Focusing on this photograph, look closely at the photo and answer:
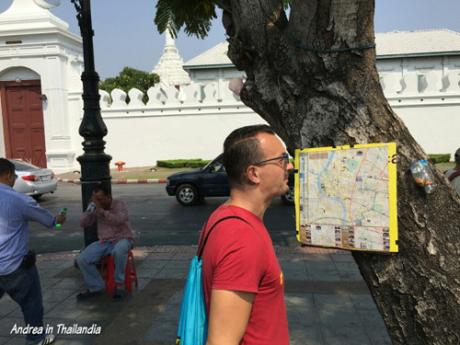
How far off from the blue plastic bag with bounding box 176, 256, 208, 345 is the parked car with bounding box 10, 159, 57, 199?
1231 cm

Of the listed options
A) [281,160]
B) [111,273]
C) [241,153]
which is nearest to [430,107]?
[111,273]

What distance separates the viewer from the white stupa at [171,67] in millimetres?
44469

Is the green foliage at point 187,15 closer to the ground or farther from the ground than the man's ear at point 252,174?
farther from the ground

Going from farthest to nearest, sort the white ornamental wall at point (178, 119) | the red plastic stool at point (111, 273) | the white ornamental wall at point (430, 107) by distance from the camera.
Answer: the white ornamental wall at point (178, 119) < the white ornamental wall at point (430, 107) < the red plastic stool at point (111, 273)

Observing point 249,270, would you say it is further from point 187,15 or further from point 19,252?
point 187,15

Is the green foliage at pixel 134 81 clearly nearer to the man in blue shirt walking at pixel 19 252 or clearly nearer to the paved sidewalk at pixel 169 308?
the paved sidewalk at pixel 169 308

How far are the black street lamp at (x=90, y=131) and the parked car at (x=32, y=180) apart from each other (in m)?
7.60

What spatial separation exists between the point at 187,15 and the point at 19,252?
472 cm

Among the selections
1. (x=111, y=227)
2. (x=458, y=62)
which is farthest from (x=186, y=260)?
(x=458, y=62)

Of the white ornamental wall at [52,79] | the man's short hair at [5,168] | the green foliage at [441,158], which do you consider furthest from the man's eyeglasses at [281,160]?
the white ornamental wall at [52,79]

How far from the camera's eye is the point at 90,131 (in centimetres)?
639

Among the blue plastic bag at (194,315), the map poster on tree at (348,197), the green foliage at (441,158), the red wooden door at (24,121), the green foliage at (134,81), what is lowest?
the green foliage at (441,158)

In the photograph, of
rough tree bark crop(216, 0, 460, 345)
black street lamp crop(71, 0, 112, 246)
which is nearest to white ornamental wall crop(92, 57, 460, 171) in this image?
black street lamp crop(71, 0, 112, 246)

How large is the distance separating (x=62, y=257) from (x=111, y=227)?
2404 millimetres
